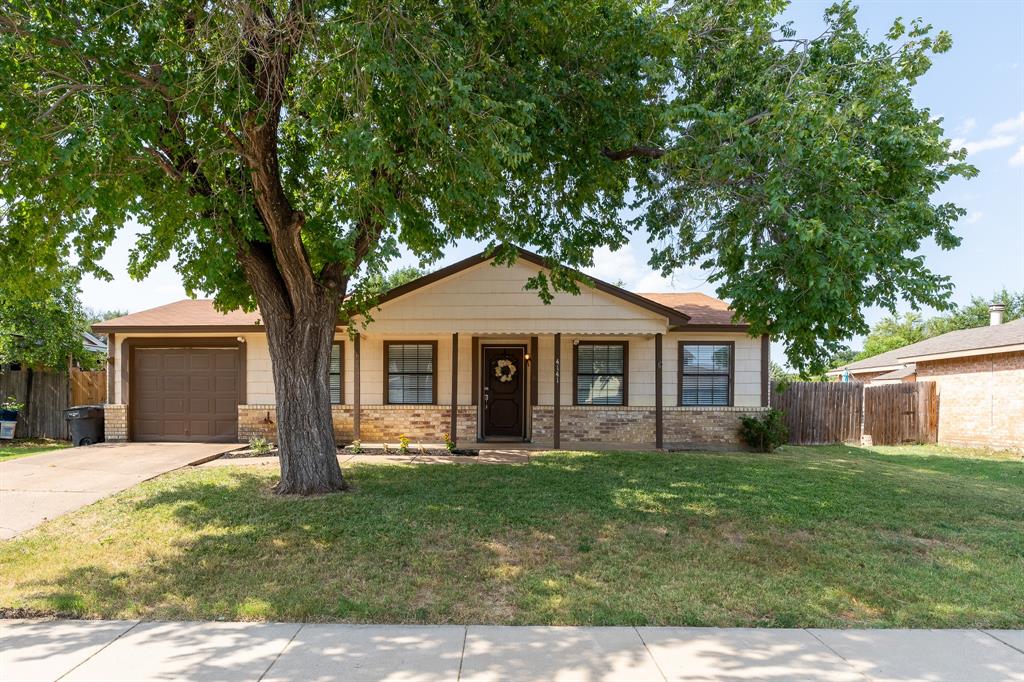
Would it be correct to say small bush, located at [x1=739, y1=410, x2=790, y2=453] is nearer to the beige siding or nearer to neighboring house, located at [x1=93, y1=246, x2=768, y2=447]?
neighboring house, located at [x1=93, y1=246, x2=768, y2=447]

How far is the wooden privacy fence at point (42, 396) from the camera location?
1461 cm

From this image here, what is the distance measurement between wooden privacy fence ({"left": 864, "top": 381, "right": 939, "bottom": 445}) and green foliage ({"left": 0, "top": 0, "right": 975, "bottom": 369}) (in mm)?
10452

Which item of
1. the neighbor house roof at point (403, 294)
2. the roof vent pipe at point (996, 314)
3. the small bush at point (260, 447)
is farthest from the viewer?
the roof vent pipe at point (996, 314)

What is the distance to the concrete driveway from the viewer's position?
723 cm

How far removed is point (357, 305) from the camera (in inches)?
426

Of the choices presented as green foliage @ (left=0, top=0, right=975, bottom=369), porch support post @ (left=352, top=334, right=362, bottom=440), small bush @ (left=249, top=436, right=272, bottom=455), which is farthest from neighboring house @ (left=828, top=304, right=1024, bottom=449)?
small bush @ (left=249, top=436, right=272, bottom=455)

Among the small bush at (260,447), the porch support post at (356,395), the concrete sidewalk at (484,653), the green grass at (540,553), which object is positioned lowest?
the concrete sidewalk at (484,653)

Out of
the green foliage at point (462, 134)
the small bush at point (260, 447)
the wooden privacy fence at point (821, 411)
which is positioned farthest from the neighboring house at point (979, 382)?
the small bush at point (260, 447)

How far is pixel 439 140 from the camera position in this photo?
19.5 ft

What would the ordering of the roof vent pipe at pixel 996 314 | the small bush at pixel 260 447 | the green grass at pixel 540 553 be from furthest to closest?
the roof vent pipe at pixel 996 314 → the small bush at pixel 260 447 → the green grass at pixel 540 553

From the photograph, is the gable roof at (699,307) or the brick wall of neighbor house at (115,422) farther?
the brick wall of neighbor house at (115,422)

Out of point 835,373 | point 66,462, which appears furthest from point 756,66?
point 835,373

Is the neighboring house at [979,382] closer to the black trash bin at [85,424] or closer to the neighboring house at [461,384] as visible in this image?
the neighboring house at [461,384]

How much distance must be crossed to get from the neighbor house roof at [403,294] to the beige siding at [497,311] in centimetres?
17
